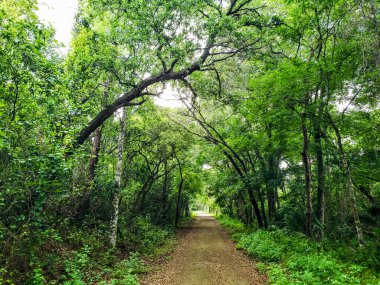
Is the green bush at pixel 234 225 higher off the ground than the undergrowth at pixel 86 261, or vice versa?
the undergrowth at pixel 86 261

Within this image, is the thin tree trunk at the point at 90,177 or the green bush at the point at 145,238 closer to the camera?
the thin tree trunk at the point at 90,177

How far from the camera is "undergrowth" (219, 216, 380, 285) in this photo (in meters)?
6.13

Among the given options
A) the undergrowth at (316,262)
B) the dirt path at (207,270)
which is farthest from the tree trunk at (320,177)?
the dirt path at (207,270)

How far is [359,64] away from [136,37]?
836cm

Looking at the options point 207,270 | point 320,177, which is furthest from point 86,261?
point 320,177

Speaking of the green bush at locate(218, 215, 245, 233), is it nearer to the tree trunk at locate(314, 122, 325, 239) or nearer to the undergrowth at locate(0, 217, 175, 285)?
the tree trunk at locate(314, 122, 325, 239)

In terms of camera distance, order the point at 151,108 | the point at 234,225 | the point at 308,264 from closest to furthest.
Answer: the point at 308,264 < the point at 151,108 < the point at 234,225

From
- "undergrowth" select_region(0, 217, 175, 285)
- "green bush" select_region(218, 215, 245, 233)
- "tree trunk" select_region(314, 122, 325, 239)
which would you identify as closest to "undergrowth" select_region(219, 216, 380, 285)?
"tree trunk" select_region(314, 122, 325, 239)

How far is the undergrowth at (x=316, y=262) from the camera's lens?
613cm

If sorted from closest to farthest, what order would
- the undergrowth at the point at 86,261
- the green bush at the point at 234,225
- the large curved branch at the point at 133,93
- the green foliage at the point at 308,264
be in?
the undergrowth at the point at 86,261 < the green foliage at the point at 308,264 < the large curved branch at the point at 133,93 < the green bush at the point at 234,225

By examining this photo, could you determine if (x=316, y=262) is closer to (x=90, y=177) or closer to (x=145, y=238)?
(x=90, y=177)

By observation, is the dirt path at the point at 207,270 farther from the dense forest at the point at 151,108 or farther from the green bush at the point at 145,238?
the green bush at the point at 145,238

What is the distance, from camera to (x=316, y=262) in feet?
23.2

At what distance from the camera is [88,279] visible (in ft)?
22.1
